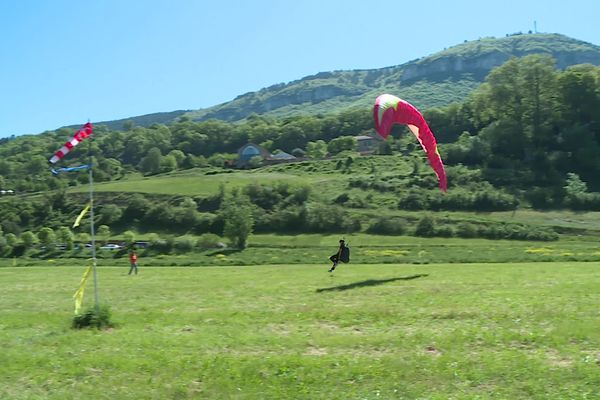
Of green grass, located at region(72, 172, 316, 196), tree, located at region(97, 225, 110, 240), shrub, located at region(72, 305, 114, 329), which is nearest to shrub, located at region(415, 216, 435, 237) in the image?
Result: green grass, located at region(72, 172, 316, 196)

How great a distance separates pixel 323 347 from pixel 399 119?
13434 mm

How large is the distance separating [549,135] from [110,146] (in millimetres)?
140901

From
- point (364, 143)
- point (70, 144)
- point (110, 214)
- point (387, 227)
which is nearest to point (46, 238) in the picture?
point (110, 214)

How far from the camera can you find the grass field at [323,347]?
10211 mm

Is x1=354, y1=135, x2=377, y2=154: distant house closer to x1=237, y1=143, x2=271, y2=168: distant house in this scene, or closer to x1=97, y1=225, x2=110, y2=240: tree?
x1=237, y1=143, x2=271, y2=168: distant house

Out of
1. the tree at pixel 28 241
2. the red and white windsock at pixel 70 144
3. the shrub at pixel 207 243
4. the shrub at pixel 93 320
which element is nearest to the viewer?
Answer: the red and white windsock at pixel 70 144

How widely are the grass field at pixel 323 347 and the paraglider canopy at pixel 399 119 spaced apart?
7094mm

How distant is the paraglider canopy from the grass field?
709 cm

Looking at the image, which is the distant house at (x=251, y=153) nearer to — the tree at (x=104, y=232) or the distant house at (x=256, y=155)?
the distant house at (x=256, y=155)

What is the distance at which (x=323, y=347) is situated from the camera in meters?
12.2

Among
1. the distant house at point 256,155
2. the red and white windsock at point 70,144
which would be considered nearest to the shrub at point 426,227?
the red and white windsock at point 70,144

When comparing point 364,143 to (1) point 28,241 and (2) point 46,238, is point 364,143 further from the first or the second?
(1) point 28,241

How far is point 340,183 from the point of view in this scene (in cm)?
9425

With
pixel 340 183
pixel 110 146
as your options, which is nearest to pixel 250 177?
pixel 340 183
